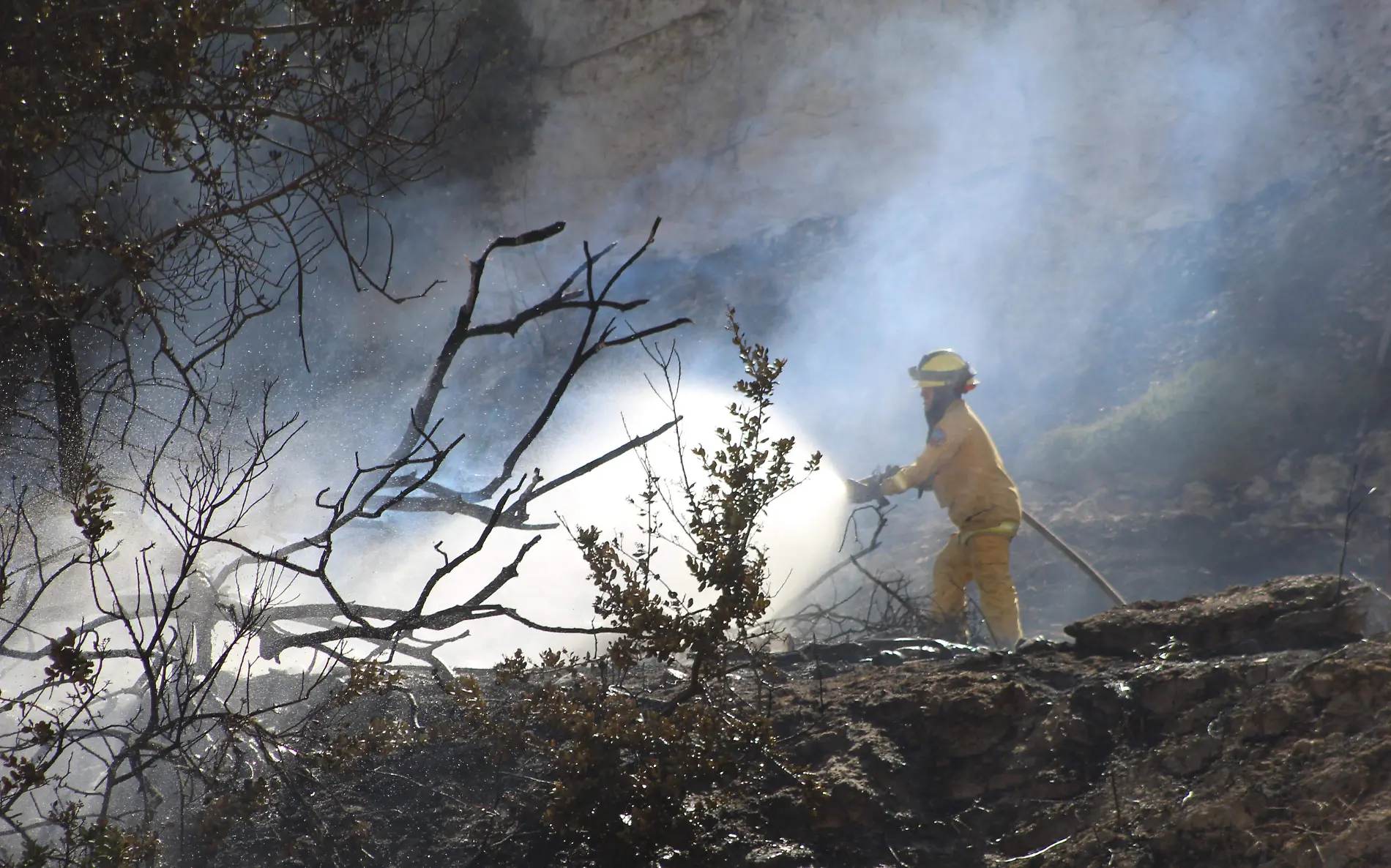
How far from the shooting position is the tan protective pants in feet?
17.8

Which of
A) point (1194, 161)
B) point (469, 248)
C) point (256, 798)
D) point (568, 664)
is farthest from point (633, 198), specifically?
point (256, 798)

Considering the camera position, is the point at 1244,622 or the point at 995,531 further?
the point at 995,531

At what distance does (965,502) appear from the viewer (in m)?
5.66

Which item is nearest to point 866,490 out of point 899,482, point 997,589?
point 899,482

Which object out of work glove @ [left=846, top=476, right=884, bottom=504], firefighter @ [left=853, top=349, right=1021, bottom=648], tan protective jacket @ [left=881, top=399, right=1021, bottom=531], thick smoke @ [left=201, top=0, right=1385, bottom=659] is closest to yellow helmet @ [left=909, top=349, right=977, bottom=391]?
firefighter @ [left=853, top=349, right=1021, bottom=648]

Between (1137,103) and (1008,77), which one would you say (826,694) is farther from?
(1137,103)

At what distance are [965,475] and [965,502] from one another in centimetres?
18

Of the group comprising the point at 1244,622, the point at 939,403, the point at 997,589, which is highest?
the point at 939,403

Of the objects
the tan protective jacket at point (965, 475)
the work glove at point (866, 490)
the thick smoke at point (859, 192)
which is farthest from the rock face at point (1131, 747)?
the thick smoke at point (859, 192)

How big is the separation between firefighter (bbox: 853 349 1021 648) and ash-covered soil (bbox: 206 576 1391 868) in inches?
82.9

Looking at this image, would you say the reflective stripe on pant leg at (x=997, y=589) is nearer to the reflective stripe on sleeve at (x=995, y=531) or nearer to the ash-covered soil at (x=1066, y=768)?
the reflective stripe on sleeve at (x=995, y=531)

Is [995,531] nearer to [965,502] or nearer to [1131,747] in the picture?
[965,502]

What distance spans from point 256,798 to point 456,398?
853 centimetres

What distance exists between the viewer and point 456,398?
10.8 meters
